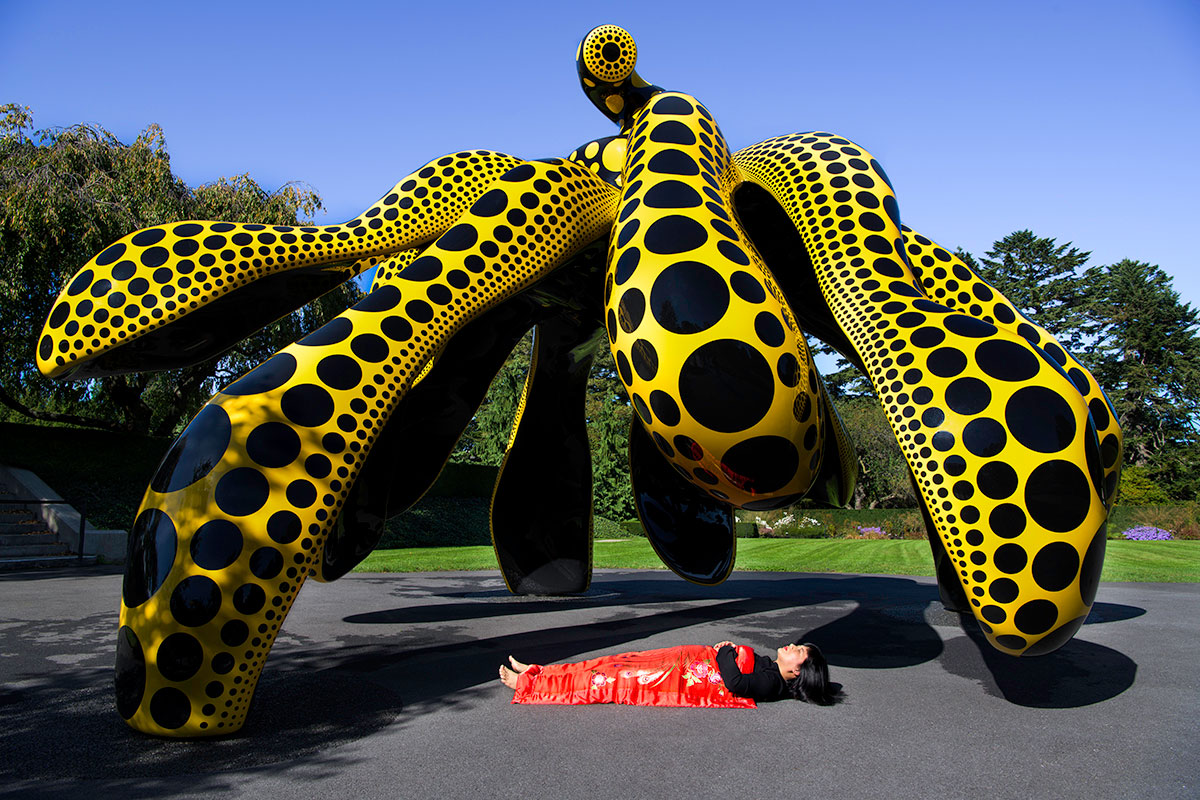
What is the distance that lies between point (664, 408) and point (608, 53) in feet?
14.5

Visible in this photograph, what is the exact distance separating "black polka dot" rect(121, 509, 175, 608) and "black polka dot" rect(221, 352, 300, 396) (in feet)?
3.02

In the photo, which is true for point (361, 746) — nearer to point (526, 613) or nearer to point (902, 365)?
point (902, 365)

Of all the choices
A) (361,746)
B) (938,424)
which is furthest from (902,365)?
(361,746)

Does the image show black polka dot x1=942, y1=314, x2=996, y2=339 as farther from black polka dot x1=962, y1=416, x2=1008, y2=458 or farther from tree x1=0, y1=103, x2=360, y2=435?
tree x1=0, y1=103, x2=360, y2=435

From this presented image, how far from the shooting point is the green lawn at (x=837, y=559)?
1619cm

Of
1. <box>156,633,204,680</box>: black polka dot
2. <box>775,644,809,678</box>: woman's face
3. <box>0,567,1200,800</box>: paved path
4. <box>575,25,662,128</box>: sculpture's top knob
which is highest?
<box>575,25,662,128</box>: sculpture's top knob

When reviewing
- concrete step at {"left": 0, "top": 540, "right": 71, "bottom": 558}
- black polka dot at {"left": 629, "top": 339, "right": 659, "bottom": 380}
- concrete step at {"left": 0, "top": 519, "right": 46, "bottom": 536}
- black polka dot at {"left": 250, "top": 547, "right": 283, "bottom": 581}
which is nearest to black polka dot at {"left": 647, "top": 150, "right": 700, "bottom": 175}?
black polka dot at {"left": 629, "top": 339, "right": 659, "bottom": 380}

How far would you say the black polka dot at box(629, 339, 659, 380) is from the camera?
5605 millimetres

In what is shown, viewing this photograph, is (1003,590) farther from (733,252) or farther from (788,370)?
(733,252)

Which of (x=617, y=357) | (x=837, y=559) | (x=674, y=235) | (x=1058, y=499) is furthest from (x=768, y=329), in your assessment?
(x=837, y=559)

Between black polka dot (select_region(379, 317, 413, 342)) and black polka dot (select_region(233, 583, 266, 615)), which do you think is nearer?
black polka dot (select_region(233, 583, 266, 615))

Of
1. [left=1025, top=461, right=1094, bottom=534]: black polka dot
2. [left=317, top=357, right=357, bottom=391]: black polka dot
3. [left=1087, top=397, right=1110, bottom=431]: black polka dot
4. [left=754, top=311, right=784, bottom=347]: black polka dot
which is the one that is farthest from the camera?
[left=1087, top=397, right=1110, bottom=431]: black polka dot

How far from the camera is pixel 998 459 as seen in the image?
494 centimetres

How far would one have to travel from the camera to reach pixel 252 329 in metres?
7.09
